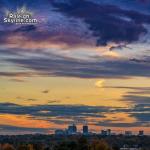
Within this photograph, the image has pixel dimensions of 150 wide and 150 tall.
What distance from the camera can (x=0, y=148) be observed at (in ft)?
542

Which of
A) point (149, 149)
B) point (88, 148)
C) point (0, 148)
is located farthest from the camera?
point (149, 149)

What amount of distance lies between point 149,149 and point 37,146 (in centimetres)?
4123

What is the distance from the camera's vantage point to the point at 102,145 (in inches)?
6058

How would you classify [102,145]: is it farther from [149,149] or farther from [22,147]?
[149,149]

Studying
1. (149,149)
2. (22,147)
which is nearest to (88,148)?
(22,147)

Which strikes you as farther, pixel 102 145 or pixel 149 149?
pixel 149 149

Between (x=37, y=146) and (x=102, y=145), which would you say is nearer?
(x=102, y=145)

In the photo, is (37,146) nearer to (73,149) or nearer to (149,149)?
(73,149)

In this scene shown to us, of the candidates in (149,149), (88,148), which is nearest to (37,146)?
(88,148)

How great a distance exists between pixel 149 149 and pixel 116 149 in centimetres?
2338

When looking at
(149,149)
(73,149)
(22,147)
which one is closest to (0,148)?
(22,147)

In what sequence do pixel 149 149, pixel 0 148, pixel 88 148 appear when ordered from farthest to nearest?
pixel 149 149, pixel 0 148, pixel 88 148

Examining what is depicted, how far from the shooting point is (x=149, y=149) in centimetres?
19462

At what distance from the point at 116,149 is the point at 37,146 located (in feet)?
70.0
